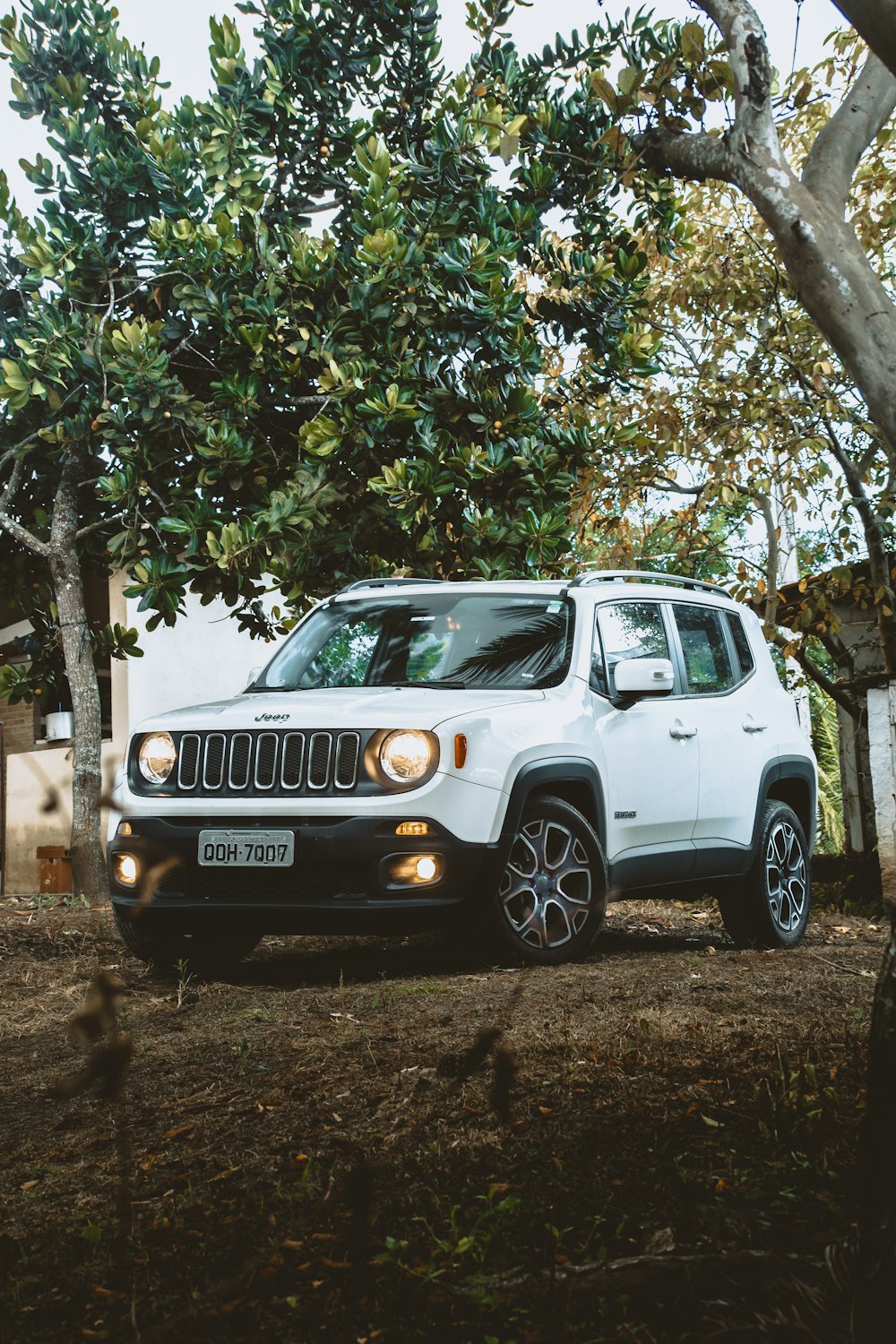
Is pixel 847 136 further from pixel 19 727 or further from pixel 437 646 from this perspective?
pixel 19 727

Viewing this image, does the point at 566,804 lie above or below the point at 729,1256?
above

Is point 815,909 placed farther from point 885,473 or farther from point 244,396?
point 244,396

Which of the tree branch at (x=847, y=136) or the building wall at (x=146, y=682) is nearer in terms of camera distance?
the tree branch at (x=847, y=136)

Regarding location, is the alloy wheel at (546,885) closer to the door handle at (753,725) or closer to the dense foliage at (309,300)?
the door handle at (753,725)

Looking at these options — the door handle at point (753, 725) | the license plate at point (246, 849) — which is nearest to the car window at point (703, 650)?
the door handle at point (753, 725)

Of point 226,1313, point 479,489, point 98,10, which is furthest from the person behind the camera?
point 98,10

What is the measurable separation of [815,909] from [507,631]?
21.5 feet

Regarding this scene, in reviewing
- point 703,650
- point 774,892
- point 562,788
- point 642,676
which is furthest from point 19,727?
point 642,676

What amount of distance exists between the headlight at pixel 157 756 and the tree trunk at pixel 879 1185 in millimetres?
4516

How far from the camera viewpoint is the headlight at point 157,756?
6824 mm

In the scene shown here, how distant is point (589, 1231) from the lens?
3.04m

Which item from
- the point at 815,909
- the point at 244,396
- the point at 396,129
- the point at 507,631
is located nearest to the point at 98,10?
the point at 396,129

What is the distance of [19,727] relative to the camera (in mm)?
20266

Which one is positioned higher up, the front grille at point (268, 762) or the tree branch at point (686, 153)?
the tree branch at point (686, 153)
